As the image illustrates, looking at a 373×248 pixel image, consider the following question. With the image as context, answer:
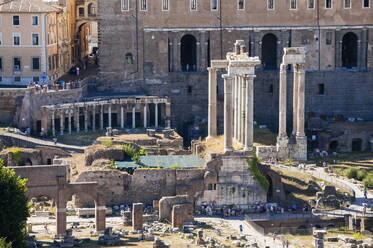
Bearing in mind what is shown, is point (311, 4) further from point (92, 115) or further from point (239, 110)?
point (239, 110)

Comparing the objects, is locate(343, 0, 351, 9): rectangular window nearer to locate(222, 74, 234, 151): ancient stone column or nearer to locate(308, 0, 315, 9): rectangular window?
locate(308, 0, 315, 9): rectangular window

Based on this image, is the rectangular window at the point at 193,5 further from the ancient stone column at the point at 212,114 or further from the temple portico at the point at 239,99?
the temple portico at the point at 239,99

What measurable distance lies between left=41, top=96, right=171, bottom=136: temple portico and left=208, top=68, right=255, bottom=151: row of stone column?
50.7ft

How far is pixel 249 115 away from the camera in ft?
330

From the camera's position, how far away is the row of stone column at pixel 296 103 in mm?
110062

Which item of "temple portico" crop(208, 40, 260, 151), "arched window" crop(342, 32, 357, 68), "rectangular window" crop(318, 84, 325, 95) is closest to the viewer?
"temple portico" crop(208, 40, 260, 151)

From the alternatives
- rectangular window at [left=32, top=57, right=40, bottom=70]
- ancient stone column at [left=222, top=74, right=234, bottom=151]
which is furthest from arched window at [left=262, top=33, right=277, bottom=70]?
ancient stone column at [left=222, top=74, right=234, bottom=151]

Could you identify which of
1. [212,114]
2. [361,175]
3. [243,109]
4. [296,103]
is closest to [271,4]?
[296,103]

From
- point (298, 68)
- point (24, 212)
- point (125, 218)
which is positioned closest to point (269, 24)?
point (298, 68)

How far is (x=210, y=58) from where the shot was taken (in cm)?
12325

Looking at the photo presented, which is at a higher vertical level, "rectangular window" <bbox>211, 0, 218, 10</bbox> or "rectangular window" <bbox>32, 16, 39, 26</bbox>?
"rectangular window" <bbox>211, 0, 218, 10</bbox>

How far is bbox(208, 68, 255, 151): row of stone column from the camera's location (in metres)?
99.6

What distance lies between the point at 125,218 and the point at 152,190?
5.52m

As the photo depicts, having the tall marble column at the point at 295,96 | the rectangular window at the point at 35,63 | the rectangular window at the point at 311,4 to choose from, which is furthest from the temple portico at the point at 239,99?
the rectangular window at the point at 35,63
